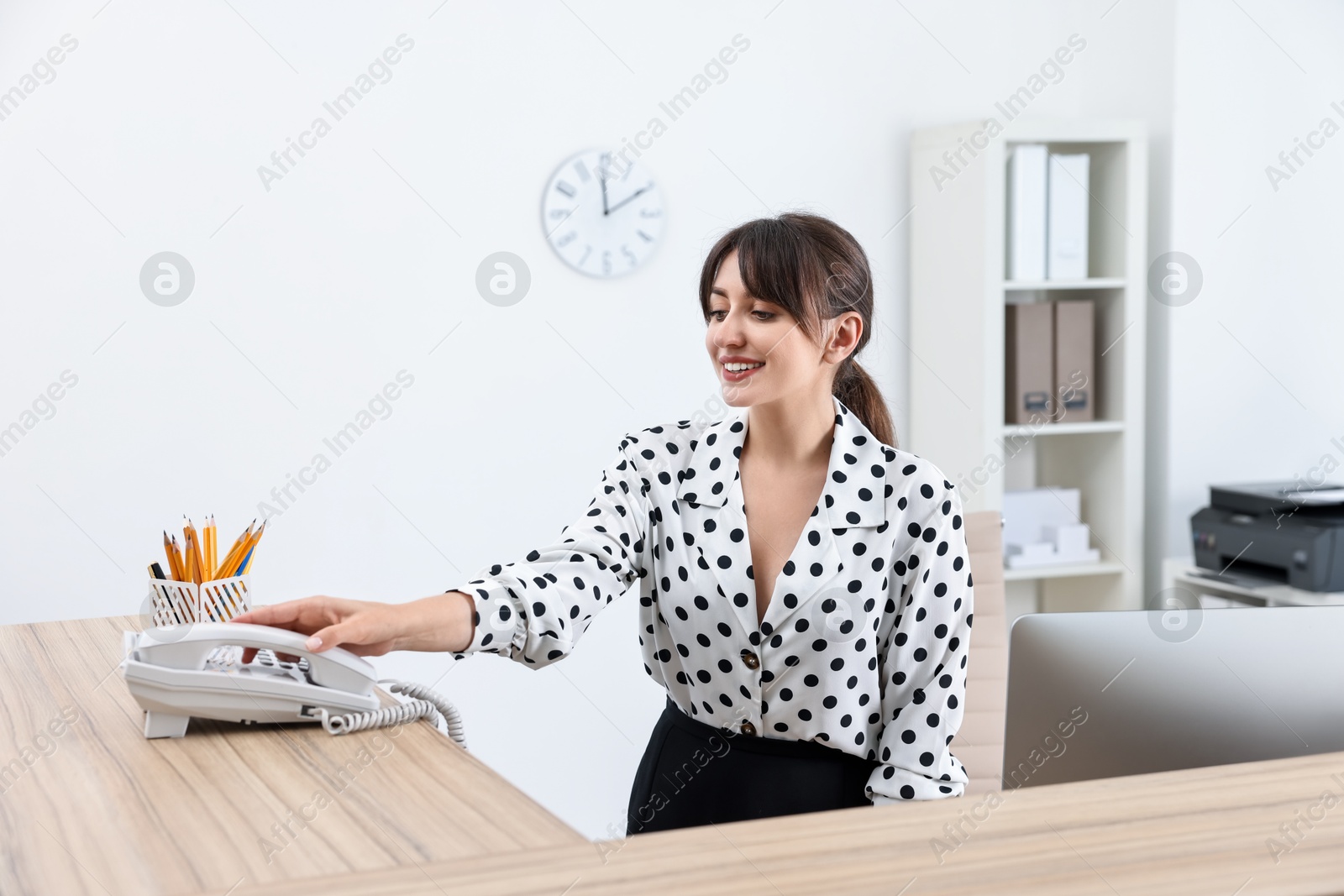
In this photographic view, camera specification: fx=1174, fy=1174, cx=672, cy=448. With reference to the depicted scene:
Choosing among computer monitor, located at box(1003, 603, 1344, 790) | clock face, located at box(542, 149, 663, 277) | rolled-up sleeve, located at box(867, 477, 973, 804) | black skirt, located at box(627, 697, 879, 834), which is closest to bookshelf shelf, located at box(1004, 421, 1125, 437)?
clock face, located at box(542, 149, 663, 277)

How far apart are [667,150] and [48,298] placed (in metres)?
1.69

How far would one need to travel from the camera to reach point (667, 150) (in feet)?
11.2

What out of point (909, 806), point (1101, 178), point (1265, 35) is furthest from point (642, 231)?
point (909, 806)

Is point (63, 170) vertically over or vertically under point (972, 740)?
over

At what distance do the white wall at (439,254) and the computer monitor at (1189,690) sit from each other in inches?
90.8

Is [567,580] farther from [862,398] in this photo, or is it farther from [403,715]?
→ [862,398]

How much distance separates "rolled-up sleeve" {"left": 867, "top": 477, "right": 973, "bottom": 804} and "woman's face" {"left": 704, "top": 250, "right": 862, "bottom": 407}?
24 centimetres

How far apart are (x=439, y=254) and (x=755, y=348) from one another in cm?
185

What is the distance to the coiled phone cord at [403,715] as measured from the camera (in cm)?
131

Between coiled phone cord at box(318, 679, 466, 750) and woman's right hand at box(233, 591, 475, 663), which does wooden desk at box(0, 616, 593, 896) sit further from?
woman's right hand at box(233, 591, 475, 663)

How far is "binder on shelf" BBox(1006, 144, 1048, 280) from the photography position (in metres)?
3.49

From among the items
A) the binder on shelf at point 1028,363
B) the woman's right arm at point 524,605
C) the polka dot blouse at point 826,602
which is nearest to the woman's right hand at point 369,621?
the woman's right arm at point 524,605

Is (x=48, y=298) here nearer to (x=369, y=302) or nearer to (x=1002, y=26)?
(x=369, y=302)

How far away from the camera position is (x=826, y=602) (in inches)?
59.7
